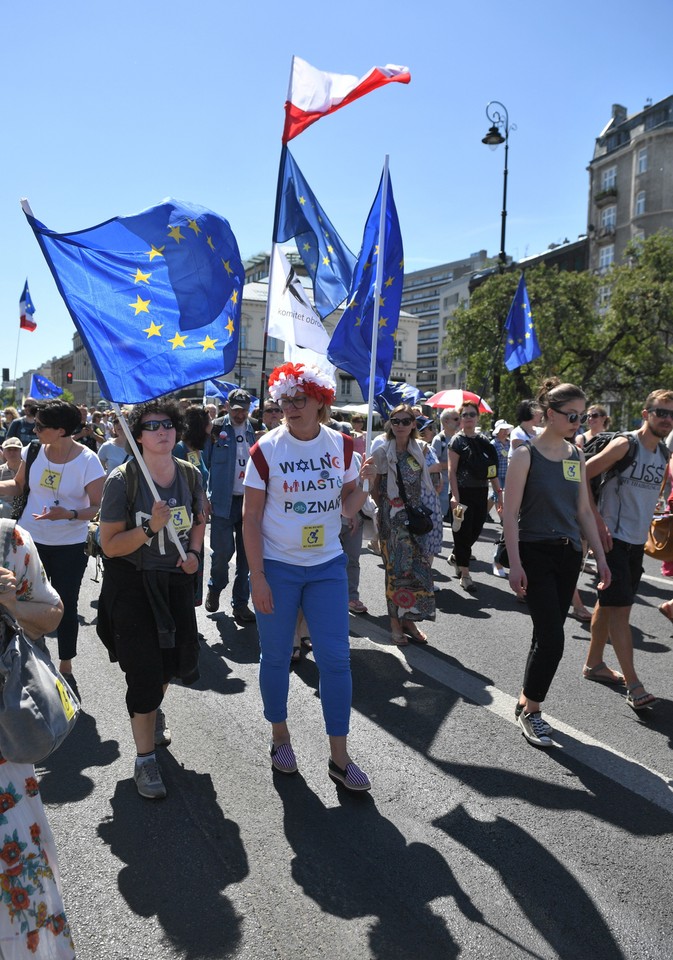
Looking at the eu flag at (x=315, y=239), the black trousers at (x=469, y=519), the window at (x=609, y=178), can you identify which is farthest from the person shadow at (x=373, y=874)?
the window at (x=609, y=178)

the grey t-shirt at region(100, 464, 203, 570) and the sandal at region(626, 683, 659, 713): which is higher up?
the grey t-shirt at region(100, 464, 203, 570)

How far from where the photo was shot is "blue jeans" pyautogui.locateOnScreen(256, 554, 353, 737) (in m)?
3.55

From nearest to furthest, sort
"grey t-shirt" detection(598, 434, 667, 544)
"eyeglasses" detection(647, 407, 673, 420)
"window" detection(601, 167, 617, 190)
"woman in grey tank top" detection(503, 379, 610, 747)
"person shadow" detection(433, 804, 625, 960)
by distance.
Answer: "person shadow" detection(433, 804, 625, 960) → "woman in grey tank top" detection(503, 379, 610, 747) → "eyeglasses" detection(647, 407, 673, 420) → "grey t-shirt" detection(598, 434, 667, 544) → "window" detection(601, 167, 617, 190)

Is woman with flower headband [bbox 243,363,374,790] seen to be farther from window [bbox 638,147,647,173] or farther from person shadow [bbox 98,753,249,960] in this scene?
window [bbox 638,147,647,173]

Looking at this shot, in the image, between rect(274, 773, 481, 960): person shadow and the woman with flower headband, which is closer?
rect(274, 773, 481, 960): person shadow

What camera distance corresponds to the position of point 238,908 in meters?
2.66

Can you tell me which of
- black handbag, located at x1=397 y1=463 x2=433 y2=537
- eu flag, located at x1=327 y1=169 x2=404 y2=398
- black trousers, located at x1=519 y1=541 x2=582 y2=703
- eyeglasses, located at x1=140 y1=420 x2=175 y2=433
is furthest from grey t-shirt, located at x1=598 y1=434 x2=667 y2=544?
eyeglasses, located at x1=140 y1=420 x2=175 y2=433

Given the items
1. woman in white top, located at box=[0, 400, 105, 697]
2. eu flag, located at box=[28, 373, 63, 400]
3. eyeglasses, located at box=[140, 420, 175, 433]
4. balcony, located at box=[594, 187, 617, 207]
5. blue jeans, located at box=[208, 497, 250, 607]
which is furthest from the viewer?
balcony, located at box=[594, 187, 617, 207]

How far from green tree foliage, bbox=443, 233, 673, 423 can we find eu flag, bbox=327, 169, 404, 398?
19.8 m

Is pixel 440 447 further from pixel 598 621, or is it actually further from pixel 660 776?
pixel 660 776

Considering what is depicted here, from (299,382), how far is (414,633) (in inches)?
124

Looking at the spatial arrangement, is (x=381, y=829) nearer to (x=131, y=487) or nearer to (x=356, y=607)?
(x=131, y=487)

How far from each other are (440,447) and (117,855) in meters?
8.99

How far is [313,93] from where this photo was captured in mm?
6113
